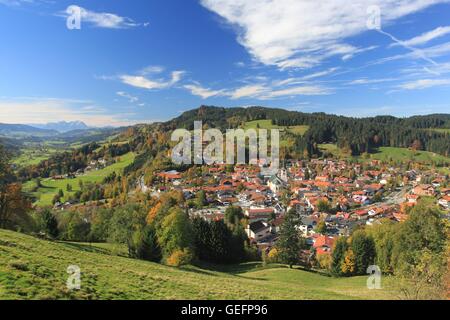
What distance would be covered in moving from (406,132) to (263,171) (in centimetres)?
9951

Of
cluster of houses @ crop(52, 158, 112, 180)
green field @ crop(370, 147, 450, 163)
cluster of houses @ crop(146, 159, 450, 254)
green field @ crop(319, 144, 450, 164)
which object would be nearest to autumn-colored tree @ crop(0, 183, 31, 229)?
cluster of houses @ crop(146, 159, 450, 254)

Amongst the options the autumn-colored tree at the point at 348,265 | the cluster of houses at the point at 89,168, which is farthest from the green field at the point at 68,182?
the autumn-colored tree at the point at 348,265

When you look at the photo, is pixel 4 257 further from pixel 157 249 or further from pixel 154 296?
pixel 157 249

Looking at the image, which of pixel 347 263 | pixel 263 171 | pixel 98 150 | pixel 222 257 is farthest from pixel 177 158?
pixel 347 263

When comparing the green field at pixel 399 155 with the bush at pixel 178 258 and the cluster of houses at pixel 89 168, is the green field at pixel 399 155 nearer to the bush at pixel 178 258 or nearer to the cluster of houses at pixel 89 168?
the cluster of houses at pixel 89 168

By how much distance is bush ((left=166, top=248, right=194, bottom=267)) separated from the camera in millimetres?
36281

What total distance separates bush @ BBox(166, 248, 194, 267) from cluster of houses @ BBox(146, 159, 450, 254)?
33740 mm

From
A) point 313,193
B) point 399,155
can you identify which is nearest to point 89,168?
point 313,193

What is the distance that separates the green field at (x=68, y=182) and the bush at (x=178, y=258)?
85809 mm

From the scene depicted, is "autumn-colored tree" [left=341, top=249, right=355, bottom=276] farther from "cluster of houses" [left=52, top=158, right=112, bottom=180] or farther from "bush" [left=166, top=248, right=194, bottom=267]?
"cluster of houses" [left=52, top=158, right=112, bottom=180]

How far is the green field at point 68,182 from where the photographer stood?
11325 cm

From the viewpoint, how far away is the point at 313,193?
124625mm

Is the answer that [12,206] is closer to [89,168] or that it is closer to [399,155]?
[89,168]

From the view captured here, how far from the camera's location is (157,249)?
41.8 metres
